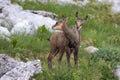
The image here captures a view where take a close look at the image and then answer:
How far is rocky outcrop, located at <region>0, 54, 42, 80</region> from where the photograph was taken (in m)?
13.0

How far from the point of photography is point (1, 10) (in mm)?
22406

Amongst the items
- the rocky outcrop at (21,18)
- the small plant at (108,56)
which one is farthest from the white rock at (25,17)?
the small plant at (108,56)

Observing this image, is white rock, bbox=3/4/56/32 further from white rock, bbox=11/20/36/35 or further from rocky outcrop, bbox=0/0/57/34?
white rock, bbox=11/20/36/35

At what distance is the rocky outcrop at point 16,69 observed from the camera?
13.0 metres

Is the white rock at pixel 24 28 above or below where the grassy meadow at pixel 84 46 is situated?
above

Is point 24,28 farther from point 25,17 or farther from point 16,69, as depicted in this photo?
point 16,69

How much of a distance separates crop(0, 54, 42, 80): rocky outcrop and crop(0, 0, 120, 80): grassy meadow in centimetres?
22

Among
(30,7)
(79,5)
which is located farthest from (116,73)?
(79,5)

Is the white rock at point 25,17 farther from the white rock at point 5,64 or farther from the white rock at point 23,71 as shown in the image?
the white rock at point 23,71

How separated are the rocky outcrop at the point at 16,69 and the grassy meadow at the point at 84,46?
217mm

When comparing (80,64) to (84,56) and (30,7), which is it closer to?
(84,56)

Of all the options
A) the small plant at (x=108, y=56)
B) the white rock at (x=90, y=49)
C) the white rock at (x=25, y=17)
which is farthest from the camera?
the white rock at (x=25, y=17)

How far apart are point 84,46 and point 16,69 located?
6770mm

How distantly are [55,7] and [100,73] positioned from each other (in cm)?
1136
